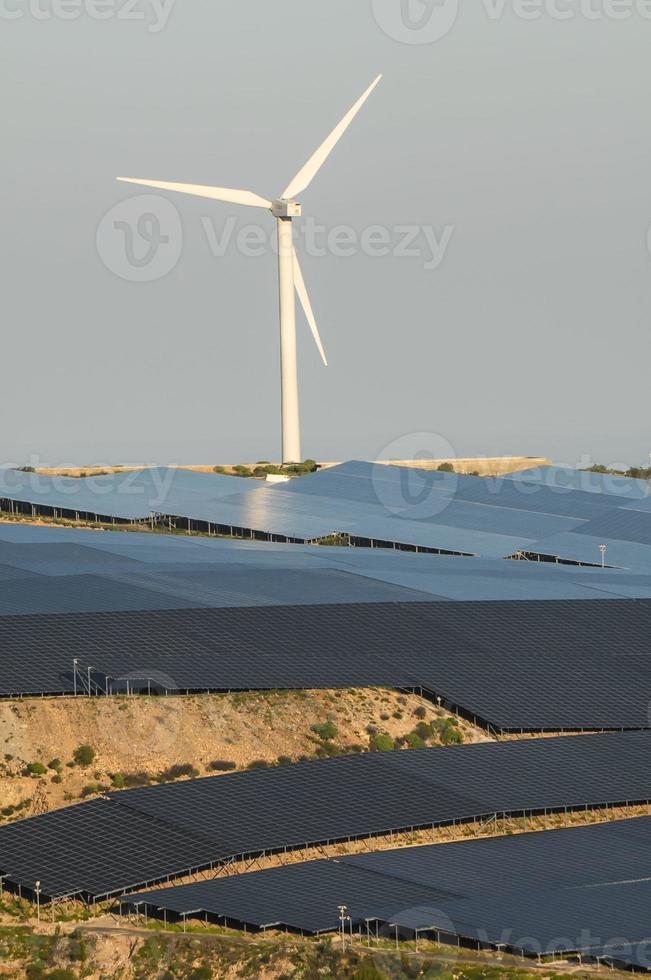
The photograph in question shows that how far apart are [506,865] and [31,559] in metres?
62.2

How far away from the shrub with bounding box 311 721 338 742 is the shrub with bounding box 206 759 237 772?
646cm

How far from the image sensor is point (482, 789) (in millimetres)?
118812

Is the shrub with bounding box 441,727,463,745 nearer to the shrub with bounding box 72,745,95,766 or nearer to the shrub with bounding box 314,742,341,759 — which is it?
the shrub with bounding box 314,742,341,759

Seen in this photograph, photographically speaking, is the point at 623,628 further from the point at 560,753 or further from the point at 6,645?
the point at 6,645

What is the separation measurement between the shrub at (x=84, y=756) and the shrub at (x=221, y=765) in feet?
22.3

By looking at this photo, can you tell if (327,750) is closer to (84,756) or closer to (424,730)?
(424,730)

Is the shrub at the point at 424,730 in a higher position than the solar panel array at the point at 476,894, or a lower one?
higher

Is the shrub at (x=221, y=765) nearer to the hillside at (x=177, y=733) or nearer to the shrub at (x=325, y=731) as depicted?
the hillside at (x=177, y=733)

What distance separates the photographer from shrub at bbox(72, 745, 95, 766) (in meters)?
119

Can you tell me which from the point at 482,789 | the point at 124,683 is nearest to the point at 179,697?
the point at 124,683

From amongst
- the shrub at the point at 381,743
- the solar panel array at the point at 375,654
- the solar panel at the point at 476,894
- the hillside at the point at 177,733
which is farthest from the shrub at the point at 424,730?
the solar panel at the point at 476,894

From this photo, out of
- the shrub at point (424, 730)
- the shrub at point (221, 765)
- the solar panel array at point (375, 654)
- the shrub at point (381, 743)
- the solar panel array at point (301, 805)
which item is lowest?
the solar panel array at point (301, 805)

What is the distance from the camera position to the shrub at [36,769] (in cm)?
11825

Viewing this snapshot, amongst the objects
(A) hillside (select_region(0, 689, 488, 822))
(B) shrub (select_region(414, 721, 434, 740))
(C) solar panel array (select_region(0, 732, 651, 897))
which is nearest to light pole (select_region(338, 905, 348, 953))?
(C) solar panel array (select_region(0, 732, 651, 897))
